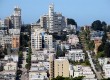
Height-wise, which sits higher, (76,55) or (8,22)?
(8,22)

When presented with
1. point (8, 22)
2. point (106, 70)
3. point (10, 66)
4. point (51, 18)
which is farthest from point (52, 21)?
point (106, 70)

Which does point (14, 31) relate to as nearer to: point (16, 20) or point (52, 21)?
point (16, 20)

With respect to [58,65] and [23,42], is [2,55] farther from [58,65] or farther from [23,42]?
[58,65]

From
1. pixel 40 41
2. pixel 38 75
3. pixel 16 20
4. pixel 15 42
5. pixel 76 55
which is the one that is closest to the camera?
pixel 38 75

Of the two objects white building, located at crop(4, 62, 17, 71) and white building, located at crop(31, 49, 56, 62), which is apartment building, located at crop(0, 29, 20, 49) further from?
white building, located at crop(4, 62, 17, 71)

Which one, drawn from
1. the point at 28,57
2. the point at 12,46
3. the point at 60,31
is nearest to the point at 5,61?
the point at 28,57

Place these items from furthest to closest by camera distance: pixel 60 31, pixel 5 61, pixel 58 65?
pixel 60 31
pixel 5 61
pixel 58 65

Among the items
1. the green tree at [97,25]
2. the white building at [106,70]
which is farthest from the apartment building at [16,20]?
the white building at [106,70]

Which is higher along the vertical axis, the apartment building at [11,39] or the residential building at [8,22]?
the residential building at [8,22]

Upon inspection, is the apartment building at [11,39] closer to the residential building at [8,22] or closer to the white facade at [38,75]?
the residential building at [8,22]

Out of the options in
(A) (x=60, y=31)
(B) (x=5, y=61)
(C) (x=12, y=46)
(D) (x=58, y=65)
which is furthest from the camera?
(A) (x=60, y=31)

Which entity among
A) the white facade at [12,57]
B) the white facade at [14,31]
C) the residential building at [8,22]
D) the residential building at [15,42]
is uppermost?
the residential building at [8,22]
